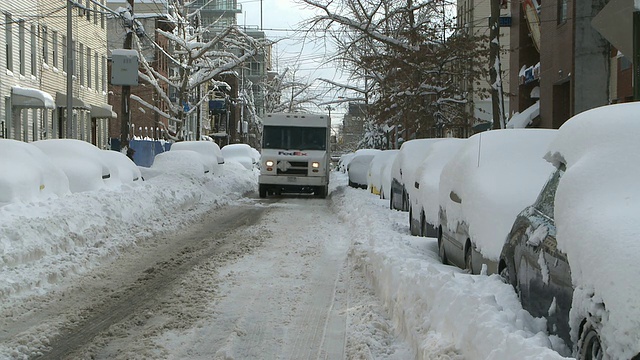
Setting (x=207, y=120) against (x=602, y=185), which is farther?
(x=207, y=120)

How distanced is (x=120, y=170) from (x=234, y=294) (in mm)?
14052

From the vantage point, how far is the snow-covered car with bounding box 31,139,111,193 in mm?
18597

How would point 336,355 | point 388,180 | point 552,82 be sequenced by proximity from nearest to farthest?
1. point 336,355
2. point 388,180
3. point 552,82

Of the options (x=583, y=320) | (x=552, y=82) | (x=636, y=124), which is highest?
(x=552, y=82)

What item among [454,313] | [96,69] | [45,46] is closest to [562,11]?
[454,313]

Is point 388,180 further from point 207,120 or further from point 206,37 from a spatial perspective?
point 207,120

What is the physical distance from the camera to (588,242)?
4.70 m

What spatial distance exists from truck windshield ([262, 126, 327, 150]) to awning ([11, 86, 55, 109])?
11.5 m

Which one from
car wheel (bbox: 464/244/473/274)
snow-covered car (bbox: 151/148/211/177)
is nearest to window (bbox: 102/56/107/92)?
snow-covered car (bbox: 151/148/211/177)

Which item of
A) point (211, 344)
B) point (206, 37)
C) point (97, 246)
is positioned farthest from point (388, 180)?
point (206, 37)

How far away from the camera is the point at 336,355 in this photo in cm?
708

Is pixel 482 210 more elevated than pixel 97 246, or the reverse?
pixel 482 210

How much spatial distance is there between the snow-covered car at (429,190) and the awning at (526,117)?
57.3 feet

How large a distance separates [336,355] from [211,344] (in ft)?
3.55
